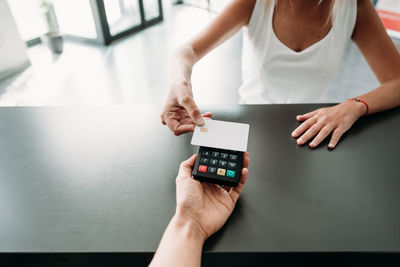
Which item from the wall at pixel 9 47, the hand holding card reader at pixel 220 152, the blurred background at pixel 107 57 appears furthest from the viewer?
the wall at pixel 9 47

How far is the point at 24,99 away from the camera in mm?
2385

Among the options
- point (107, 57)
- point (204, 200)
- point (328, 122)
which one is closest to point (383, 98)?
point (328, 122)

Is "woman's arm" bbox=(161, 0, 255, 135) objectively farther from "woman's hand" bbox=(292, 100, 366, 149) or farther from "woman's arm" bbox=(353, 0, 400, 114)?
"woman's arm" bbox=(353, 0, 400, 114)

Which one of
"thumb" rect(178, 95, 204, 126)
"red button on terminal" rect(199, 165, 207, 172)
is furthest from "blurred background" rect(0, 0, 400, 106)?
"red button on terminal" rect(199, 165, 207, 172)

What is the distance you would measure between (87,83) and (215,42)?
2057 mm

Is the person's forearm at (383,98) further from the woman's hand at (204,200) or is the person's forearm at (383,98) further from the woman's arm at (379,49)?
the woman's hand at (204,200)

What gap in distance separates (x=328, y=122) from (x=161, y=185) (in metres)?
0.47

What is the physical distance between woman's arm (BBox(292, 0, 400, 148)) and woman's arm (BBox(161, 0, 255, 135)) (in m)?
0.29

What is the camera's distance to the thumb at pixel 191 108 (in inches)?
24.7

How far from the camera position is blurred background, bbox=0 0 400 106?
96.4 inches

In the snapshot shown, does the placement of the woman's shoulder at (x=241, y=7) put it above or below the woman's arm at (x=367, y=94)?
above

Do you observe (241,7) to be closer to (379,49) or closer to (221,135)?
(379,49)

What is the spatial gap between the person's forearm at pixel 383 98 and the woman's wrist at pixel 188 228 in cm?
62

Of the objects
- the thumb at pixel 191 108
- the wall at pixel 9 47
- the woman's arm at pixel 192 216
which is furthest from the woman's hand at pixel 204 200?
the wall at pixel 9 47
